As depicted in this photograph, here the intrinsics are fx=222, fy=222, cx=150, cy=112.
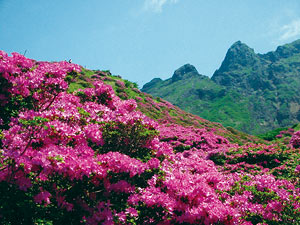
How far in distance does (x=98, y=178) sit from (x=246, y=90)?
140520mm

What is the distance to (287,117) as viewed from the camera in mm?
101188

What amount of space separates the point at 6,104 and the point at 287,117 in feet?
381

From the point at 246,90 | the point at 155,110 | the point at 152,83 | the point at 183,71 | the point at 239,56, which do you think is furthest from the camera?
the point at 152,83

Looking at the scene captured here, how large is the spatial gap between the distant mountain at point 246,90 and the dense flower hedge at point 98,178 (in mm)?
91198

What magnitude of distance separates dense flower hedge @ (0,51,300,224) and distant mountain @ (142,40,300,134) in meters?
91.2

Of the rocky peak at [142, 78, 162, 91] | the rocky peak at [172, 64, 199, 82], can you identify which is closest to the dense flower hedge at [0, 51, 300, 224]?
the rocky peak at [172, 64, 199, 82]

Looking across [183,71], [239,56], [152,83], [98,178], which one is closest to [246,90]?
[239,56]

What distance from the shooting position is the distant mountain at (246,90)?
101m

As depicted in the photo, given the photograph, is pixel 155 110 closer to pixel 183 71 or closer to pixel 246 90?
pixel 246 90

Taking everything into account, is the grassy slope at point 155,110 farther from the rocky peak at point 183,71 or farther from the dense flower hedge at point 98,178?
the rocky peak at point 183,71

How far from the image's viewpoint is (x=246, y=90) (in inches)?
5177

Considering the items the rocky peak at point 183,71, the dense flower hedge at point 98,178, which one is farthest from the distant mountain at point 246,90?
the dense flower hedge at point 98,178

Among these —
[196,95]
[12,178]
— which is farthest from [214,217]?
[196,95]

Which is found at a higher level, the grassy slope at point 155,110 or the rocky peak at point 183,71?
the rocky peak at point 183,71
